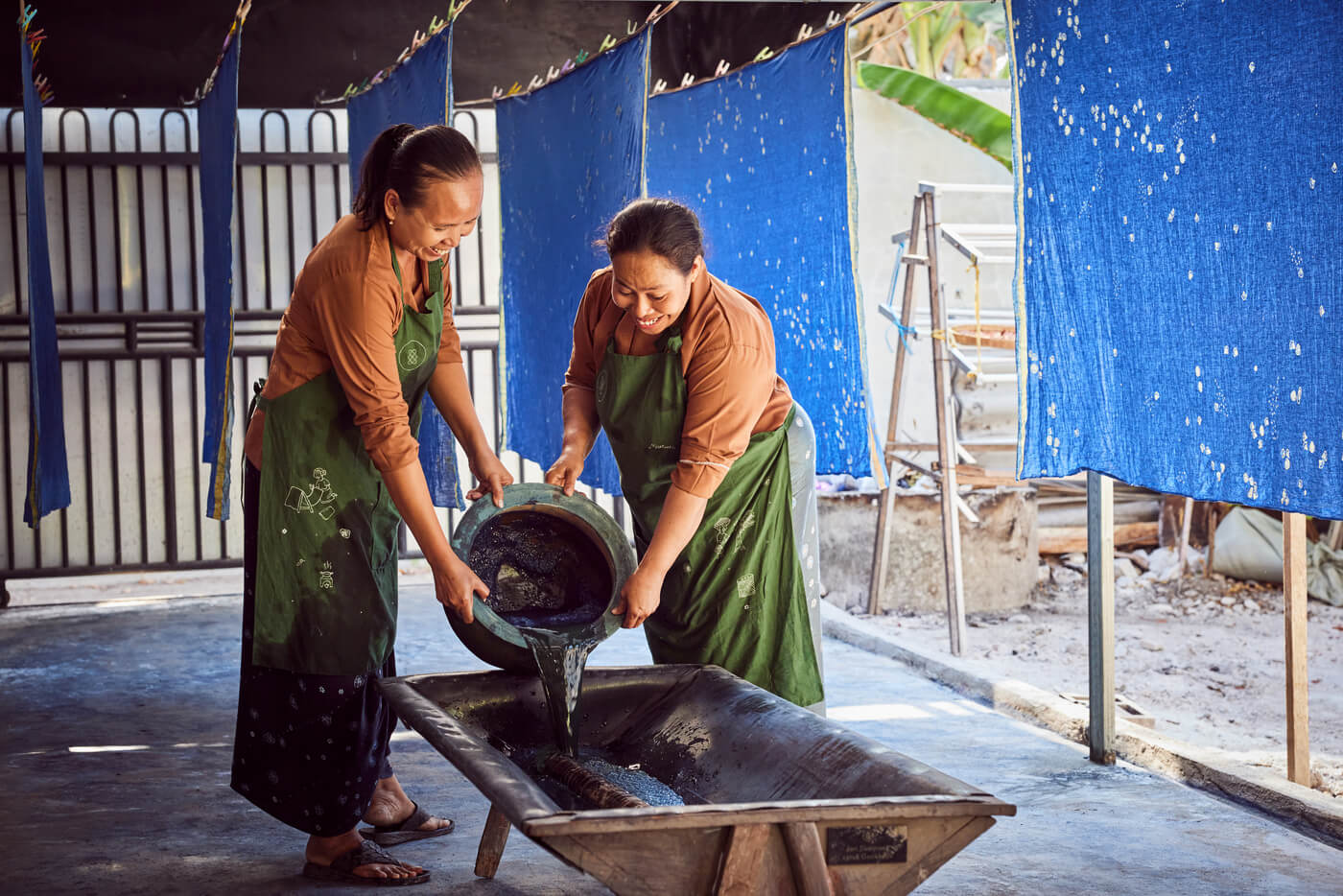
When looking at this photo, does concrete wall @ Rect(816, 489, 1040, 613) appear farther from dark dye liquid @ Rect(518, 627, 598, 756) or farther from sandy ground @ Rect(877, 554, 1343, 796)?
dark dye liquid @ Rect(518, 627, 598, 756)

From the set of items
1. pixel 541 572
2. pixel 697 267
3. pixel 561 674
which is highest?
pixel 697 267

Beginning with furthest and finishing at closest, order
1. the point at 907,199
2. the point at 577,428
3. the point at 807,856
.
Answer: the point at 907,199 < the point at 577,428 < the point at 807,856

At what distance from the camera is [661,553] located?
2488 millimetres

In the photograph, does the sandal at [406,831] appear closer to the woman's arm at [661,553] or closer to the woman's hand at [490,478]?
the woman's hand at [490,478]

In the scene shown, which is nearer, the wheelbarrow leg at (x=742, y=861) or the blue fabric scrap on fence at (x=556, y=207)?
the wheelbarrow leg at (x=742, y=861)

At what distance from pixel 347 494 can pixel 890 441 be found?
11.5 feet

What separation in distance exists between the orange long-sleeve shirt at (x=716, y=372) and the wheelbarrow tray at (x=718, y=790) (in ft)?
1.43

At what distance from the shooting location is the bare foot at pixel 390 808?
315 centimetres

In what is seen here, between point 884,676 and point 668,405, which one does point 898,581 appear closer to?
point 884,676

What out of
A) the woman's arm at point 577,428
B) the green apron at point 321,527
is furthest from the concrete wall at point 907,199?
the green apron at point 321,527

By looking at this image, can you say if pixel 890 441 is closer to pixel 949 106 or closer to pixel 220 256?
pixel 949 106

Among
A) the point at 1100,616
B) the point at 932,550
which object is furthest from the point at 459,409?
the point at 932,550

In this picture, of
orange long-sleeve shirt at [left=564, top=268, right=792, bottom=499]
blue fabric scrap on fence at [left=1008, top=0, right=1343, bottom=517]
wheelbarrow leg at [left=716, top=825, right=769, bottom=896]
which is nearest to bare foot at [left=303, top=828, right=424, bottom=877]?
orange long-sleeve shirt at [left=564, top=268, right=792, bottom=499]

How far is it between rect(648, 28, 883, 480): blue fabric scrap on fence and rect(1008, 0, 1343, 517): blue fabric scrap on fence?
1.04 m
